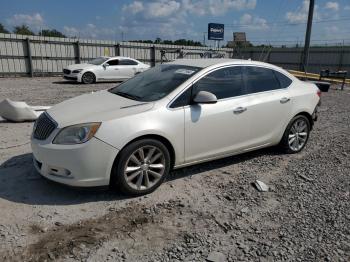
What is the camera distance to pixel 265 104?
4.86 m

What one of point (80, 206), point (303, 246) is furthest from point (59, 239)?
point (303, 246)

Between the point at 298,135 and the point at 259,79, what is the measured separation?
51.7 inches

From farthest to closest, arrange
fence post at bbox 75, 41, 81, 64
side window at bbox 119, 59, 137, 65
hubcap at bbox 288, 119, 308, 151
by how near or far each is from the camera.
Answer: fence post at bbox 75, 41, 81, 64 → side window at bbox 119, 59, 137, 65 → hubcap at bbox 288, 119, 308, 151

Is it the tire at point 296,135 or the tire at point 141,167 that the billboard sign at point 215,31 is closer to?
the tire at point 296,135

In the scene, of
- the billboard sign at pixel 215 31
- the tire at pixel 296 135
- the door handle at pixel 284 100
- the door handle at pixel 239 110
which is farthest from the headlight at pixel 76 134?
the billboard sign at pixel 215 31

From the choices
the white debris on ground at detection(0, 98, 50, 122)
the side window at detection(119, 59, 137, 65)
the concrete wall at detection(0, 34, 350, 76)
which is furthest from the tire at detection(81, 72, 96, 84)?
the white debris on ground at detection(0, 98, 50, 122)

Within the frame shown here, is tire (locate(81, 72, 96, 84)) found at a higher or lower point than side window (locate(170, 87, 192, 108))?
lower

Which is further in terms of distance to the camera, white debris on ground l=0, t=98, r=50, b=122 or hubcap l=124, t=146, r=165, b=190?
white debris on ground l=0, t=98, r=50, b=122

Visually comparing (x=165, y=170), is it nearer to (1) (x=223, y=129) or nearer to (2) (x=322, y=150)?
(1) (x=223, y=129)

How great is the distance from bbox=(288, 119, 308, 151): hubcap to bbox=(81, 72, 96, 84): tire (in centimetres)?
1292

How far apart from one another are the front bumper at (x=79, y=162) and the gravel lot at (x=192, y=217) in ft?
0.65

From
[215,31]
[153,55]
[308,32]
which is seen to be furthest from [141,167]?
[215,31]

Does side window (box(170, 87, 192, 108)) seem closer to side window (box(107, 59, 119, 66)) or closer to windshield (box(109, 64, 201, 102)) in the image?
windshield (box(109, 64, 201, 102))

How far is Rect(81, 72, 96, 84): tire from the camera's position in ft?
53.6
